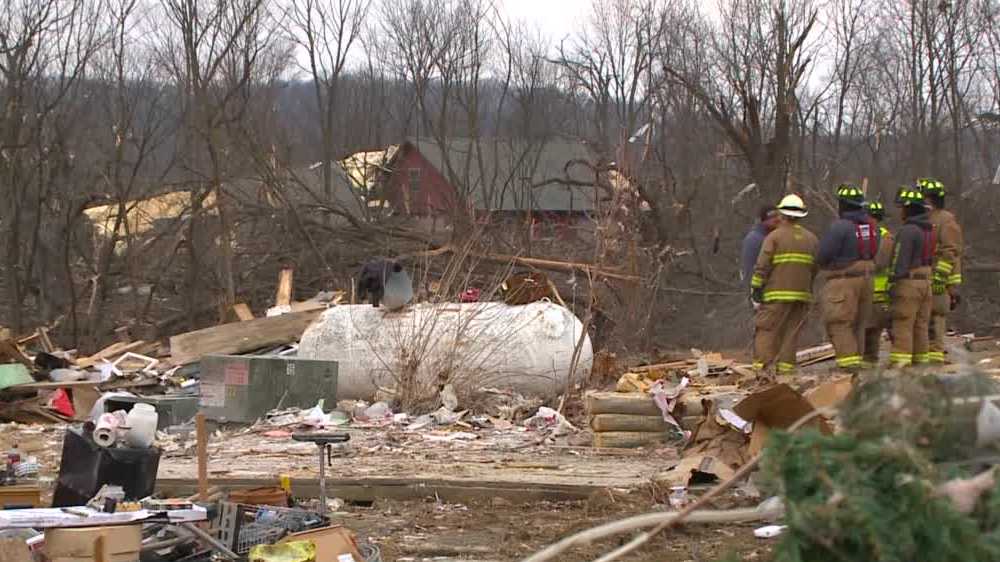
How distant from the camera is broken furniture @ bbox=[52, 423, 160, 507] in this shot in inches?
260

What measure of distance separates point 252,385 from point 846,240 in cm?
561

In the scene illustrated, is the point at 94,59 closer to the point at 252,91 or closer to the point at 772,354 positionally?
the point at 252,91

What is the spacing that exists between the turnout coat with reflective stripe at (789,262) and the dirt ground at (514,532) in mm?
3566

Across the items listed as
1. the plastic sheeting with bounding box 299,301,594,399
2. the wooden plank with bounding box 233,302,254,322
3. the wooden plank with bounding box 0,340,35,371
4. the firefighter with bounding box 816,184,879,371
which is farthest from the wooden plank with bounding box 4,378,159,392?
the firefighter with bounding box 816,184,879,371

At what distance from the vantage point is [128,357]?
15711 mm

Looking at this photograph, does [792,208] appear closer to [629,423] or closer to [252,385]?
[629,423]

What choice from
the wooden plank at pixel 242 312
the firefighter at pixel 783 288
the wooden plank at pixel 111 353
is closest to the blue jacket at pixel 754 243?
the firefighter at pixel 783 288

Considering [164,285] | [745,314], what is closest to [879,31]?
[745,314]

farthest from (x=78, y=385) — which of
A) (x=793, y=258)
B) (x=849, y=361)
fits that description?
(x=849, y=361)

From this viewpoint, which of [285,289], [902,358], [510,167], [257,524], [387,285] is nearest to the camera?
[257,524]

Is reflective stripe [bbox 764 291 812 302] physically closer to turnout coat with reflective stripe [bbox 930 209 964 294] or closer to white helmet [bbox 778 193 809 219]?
white helmet [bbox 778 193 809 219]

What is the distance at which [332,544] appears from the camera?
552cm

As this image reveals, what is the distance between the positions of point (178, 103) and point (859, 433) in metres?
27.1

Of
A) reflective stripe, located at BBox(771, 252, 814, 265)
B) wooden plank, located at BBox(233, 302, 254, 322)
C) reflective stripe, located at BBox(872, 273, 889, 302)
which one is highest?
reflective stripe, located at BBox(771, 252, 814, 265)
